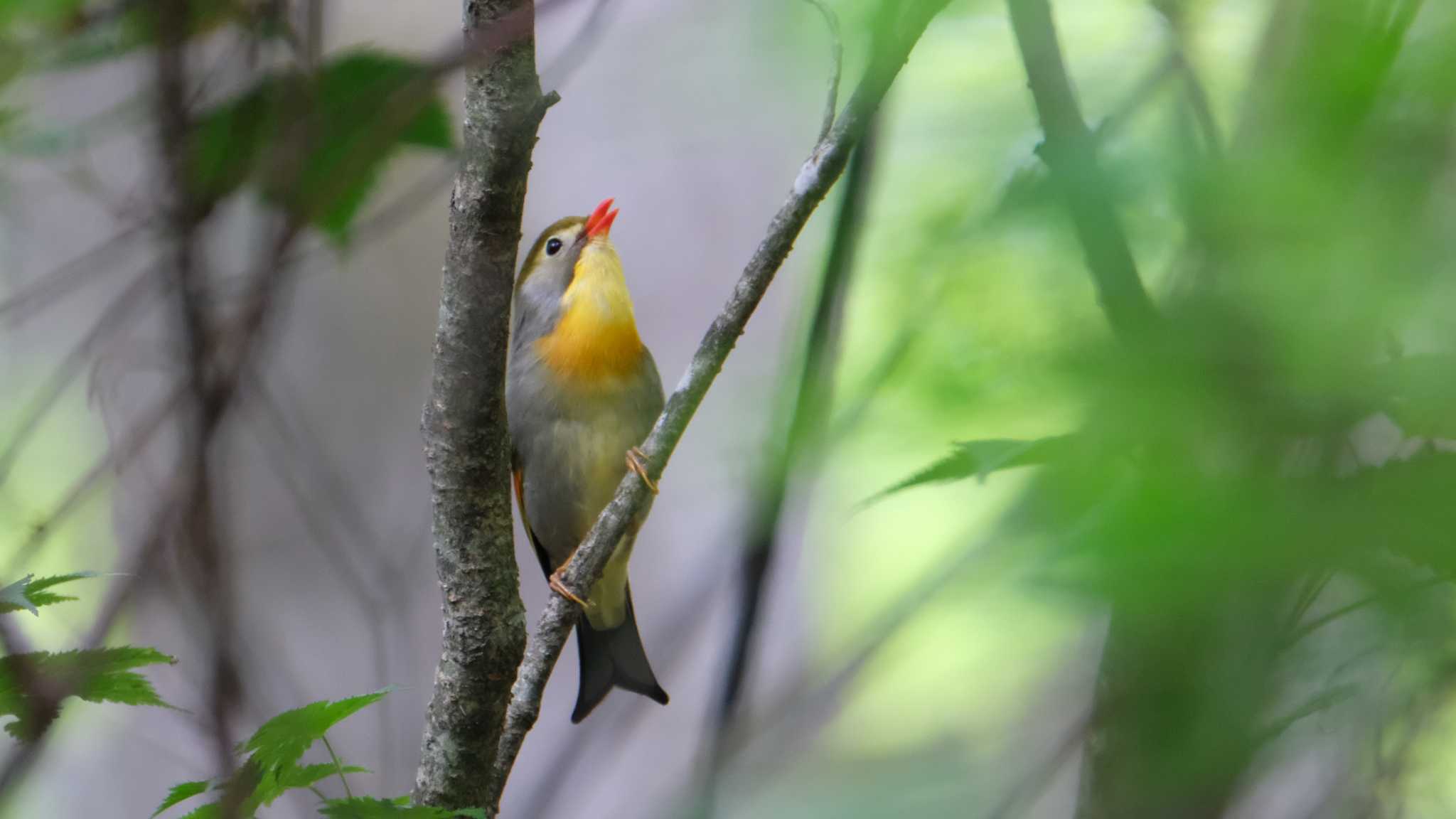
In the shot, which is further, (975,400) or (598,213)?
(598,213)

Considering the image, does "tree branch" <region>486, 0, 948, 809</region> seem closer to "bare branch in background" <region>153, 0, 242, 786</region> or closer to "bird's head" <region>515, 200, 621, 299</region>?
"bare branch in background" <region>153, 0, 242, 786</region>

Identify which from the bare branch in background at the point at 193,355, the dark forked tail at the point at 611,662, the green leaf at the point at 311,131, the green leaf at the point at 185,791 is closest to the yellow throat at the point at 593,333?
the dark forked tail at the point at 611,662

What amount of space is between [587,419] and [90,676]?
2236 millimetres

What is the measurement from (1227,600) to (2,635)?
33.6 inches

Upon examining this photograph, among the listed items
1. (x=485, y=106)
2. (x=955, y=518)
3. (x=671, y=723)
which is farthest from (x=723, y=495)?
(x=485, y=106)

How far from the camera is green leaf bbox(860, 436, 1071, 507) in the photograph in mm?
868

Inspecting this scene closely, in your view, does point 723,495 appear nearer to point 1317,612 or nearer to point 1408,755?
point 1408,755

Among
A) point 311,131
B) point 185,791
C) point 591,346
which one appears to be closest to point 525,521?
point 591,346

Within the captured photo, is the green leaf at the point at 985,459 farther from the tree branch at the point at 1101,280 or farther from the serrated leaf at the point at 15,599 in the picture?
the serrated leaf at the point at 15,599

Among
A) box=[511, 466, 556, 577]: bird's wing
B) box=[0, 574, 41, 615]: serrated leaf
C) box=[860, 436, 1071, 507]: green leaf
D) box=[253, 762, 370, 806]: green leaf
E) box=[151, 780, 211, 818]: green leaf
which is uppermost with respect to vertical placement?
box=[511, 466, 556, 577]: bird's wing

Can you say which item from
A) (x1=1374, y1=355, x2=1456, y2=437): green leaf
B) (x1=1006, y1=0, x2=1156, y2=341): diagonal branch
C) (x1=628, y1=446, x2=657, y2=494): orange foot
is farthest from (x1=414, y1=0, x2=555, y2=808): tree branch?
(x1=1374, y1=355, x2=1456, y2=437): green leaf

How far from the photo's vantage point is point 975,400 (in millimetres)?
1005

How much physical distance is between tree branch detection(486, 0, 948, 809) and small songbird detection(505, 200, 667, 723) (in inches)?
49.6

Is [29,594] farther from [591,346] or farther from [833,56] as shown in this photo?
[591,346]
